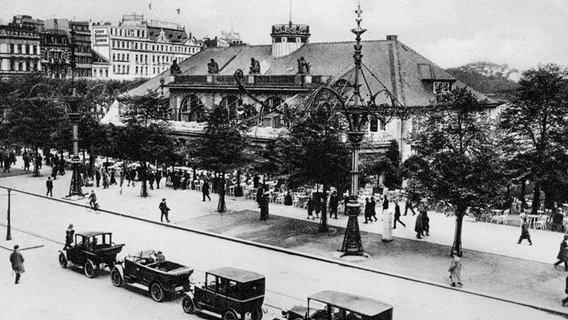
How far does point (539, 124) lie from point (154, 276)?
2445 cm

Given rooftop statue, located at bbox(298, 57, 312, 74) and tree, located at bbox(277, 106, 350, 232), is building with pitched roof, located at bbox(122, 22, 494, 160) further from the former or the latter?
tree, located at bbox(277, 106, 350, 232)

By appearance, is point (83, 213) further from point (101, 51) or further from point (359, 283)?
point (101, 51)

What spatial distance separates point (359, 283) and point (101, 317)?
8826mm

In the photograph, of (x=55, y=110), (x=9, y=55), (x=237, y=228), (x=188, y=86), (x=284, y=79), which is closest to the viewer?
(x=237, y=228)

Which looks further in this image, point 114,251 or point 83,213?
point 83,213

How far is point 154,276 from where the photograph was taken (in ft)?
64.4

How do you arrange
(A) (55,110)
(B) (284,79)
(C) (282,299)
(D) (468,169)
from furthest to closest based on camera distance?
(B) (284,79), (A) (55,110), (D) (468,169), (C) (282,299)

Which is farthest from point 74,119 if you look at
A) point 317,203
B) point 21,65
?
point 21,65

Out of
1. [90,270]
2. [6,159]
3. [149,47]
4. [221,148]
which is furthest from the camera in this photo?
[149,47]

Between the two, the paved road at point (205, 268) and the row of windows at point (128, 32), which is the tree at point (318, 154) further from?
the row of windows at point (128, 32)

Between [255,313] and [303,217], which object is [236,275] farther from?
[303,217]

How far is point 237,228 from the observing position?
30875mm

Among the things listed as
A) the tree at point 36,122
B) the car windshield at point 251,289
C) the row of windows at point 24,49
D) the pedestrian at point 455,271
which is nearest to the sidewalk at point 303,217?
the tree at point 36,122

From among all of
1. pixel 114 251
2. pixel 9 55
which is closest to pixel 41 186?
pixel 114 251
